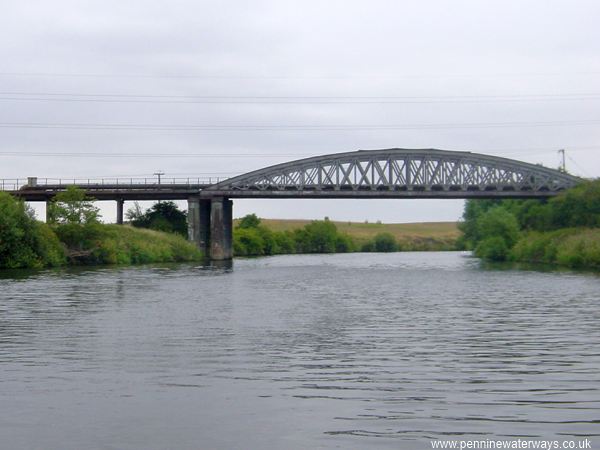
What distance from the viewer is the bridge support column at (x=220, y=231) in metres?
108

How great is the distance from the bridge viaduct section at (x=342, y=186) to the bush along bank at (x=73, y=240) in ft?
27.7

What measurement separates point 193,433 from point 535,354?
10.8m

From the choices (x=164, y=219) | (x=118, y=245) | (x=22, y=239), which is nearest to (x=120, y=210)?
(x=164, y=219)

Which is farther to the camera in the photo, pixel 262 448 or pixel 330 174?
pixel 330 174

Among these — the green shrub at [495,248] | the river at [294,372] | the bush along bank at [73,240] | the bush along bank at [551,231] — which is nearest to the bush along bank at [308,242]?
the bush along bank at [73,240]

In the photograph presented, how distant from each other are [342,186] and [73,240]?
44093 mm

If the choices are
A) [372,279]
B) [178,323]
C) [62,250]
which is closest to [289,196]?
[62,250]

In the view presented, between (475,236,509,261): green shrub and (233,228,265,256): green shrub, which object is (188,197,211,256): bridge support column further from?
(475,236,509,261): green shrub

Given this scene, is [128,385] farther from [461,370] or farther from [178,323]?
[178,323]

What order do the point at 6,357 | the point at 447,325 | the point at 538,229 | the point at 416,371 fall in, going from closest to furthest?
the point at 416,371
the point at 6,357
the point at 447,325
the point at 538,229

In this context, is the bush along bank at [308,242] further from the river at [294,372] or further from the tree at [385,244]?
the river at [294,372]

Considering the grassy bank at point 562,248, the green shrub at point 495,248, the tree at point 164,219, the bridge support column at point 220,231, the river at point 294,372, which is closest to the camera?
the river at point 294,372

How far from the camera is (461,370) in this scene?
2017 centimetres

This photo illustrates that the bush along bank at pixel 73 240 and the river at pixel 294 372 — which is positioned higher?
the bush along bank at pixel 73 240
